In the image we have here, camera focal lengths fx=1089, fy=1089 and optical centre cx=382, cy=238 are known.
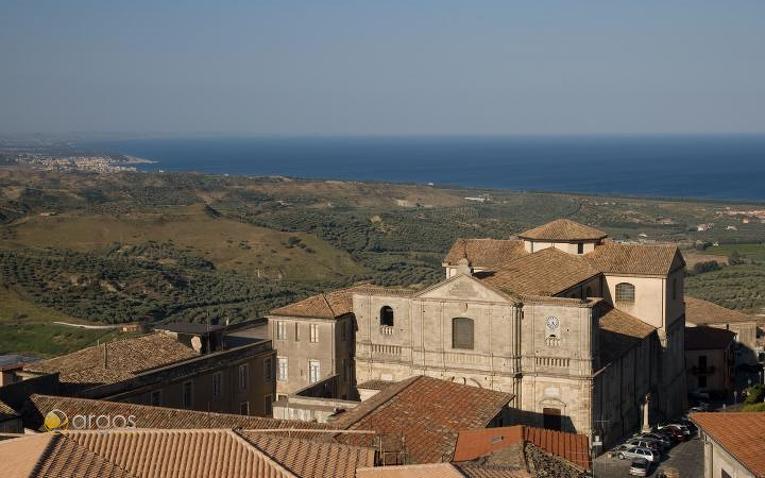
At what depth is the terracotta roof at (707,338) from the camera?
4947cm

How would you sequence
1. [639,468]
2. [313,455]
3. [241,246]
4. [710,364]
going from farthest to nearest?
1. [241,246]
2. [710,364]
3. [639,468]
4. [313,455]

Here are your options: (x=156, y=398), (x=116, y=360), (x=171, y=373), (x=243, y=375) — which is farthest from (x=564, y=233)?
(x=116, y=360)

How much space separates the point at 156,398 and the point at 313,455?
1479cm

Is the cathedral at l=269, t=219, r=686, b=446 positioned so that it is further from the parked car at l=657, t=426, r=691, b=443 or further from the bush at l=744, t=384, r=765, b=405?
the bush at l=744, t=384, r=765, b=405

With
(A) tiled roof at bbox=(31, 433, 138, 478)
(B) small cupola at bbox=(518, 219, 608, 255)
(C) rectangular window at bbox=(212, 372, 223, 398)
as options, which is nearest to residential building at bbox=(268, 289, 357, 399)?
(C) rectangular window at bbox=(212, 372, 223, 398)

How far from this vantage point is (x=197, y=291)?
7856 centimetres

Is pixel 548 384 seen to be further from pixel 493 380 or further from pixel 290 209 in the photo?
pixel 290 209

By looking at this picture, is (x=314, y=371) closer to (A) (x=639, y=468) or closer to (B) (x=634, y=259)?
(A) (x=639, y=468)

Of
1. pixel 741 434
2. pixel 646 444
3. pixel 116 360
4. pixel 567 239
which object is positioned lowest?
pixel 646 444

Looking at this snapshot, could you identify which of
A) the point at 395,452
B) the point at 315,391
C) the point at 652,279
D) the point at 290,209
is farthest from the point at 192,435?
the point at 290,209

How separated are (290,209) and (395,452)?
12086 cm

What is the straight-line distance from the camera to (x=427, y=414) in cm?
3019

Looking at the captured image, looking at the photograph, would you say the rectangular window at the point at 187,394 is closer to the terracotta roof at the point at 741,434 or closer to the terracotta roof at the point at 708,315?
the terracotta roof at the point at 741,434

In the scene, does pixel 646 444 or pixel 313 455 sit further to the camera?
pixel 646 444
